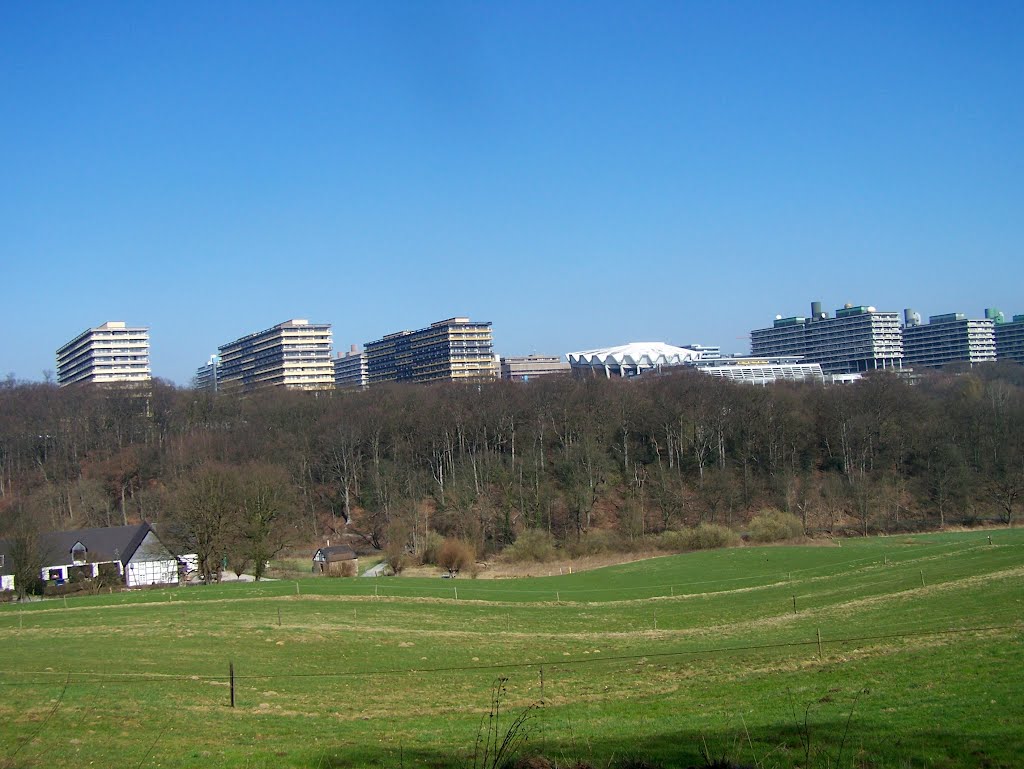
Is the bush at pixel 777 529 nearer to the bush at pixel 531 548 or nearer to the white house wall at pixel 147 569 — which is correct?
the bush at pixel 531 548

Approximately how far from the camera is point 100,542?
77375 millimetres

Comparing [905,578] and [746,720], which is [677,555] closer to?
[905,578]

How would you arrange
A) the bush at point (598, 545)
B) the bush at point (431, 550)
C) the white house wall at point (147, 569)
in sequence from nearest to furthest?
the bush at point (431, 550), the white house wall at point (147, 569), the bush at point (598, 545)

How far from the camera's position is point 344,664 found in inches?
1200

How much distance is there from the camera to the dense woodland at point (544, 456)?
89188 millimetres

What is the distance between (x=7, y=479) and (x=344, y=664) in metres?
93.1

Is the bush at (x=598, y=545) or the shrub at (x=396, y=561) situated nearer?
the shrub at (x=396, y=561)

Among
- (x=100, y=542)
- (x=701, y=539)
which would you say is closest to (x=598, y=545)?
(x=701, y=539)

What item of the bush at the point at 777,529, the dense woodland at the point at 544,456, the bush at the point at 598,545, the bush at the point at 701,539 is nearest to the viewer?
the bush at the point at 701,539

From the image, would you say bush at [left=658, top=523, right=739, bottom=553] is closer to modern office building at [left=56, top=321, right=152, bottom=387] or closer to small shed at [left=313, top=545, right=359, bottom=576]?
small shed at [left=313, top=545, right=359, bottom=576]

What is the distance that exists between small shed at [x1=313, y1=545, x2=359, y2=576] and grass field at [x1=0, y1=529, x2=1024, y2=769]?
658 inches

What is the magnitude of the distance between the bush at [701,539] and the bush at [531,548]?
975cm

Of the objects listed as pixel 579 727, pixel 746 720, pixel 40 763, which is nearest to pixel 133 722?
pixel 40 763

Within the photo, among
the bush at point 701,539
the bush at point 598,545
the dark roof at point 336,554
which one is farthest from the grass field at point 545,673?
the bush at point 598,545
